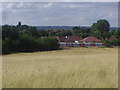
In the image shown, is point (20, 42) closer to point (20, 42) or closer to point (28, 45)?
point (20, 42)

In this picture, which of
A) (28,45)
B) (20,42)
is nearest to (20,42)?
(20,42)

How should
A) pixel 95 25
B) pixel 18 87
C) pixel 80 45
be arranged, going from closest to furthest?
pixel 18 87 < pixel 80 45 < pixel 95 25

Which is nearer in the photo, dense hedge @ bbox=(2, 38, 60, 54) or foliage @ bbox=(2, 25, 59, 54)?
foliage @ bbox=(2, 25, 59, 54)

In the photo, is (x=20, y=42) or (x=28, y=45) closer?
(x=20, y=42)

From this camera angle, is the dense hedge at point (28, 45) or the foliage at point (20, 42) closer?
the foliage at point (20, 42)

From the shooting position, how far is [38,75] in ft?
17.1

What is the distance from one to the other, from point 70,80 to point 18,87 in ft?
2.76

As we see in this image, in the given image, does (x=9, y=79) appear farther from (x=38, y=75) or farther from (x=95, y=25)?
(x=95, y=25)

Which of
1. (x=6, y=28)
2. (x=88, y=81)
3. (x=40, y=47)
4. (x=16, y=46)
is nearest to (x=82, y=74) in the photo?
(x=88, y=81)

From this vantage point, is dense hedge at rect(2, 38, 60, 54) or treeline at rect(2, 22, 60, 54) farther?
dense hedge at rect(2, 38, 60, 54)

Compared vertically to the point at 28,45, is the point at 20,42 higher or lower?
higher

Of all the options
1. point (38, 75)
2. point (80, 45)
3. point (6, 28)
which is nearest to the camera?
point (38, 75)

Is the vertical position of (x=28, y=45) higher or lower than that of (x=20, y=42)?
lower

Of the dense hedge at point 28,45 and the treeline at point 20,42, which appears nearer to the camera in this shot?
the treeline at point 20,42
